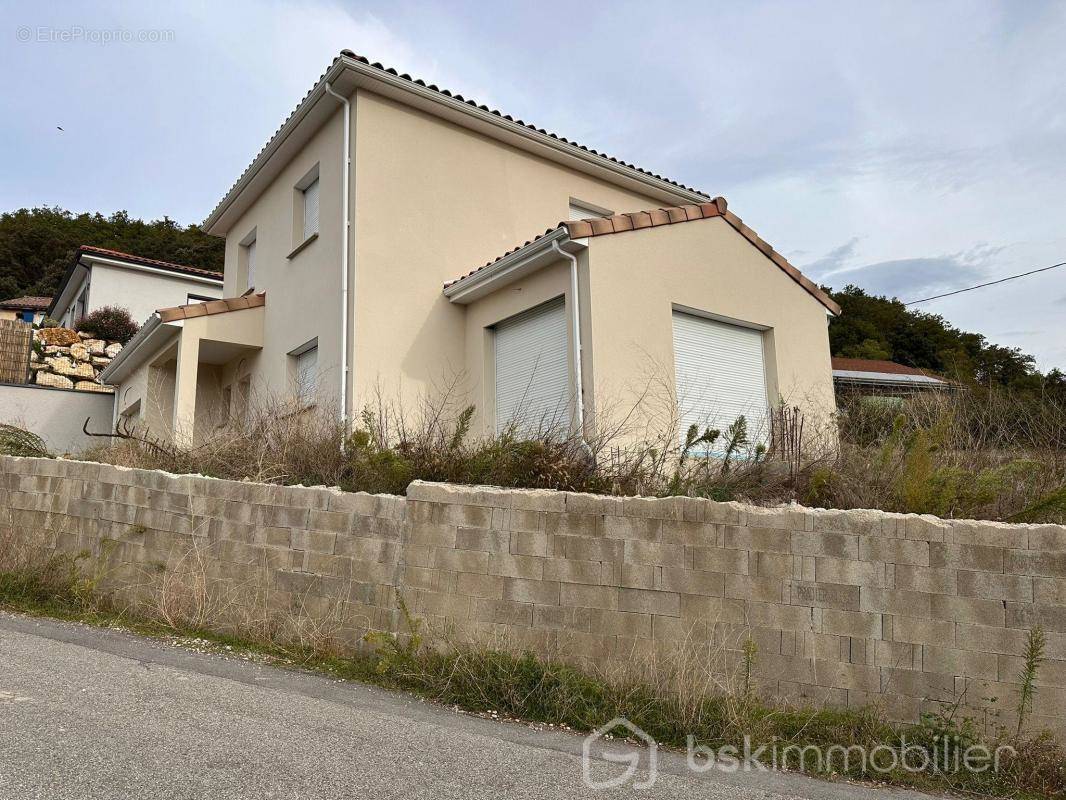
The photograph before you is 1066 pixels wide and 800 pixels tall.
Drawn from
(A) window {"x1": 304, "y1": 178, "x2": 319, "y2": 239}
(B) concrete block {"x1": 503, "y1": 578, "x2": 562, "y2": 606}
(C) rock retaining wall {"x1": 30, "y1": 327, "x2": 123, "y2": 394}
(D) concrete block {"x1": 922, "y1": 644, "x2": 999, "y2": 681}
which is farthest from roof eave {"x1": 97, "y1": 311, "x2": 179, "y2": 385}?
(D) concrete block {"x1": 922, "y1": 644, "x2": 999, "y2": 681}

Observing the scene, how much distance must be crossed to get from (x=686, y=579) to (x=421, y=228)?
701 cm

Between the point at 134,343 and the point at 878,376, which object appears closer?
the point at 134,343

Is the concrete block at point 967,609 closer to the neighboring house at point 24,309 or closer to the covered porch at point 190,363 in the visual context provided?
the covered porch at point 190,363

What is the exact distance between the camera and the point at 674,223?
9.66 m

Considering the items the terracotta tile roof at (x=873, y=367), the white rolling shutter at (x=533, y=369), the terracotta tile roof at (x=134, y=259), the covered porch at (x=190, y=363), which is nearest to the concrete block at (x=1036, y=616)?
the white rolling shutter at (x=533, y=369)

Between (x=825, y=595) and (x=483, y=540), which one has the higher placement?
(x=483, y=540)

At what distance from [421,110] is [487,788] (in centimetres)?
949

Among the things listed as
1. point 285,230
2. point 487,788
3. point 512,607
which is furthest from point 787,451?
point 285,230

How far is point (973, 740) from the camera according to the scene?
14.5 ft

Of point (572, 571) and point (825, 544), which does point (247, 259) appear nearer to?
point (572, 571)

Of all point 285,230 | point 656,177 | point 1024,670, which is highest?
point 656,177

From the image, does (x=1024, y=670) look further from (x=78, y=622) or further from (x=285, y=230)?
(x=285, y=230)

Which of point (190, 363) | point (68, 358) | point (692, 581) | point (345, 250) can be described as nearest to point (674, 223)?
point (345, 250)

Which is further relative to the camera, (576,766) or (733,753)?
(733,753)
